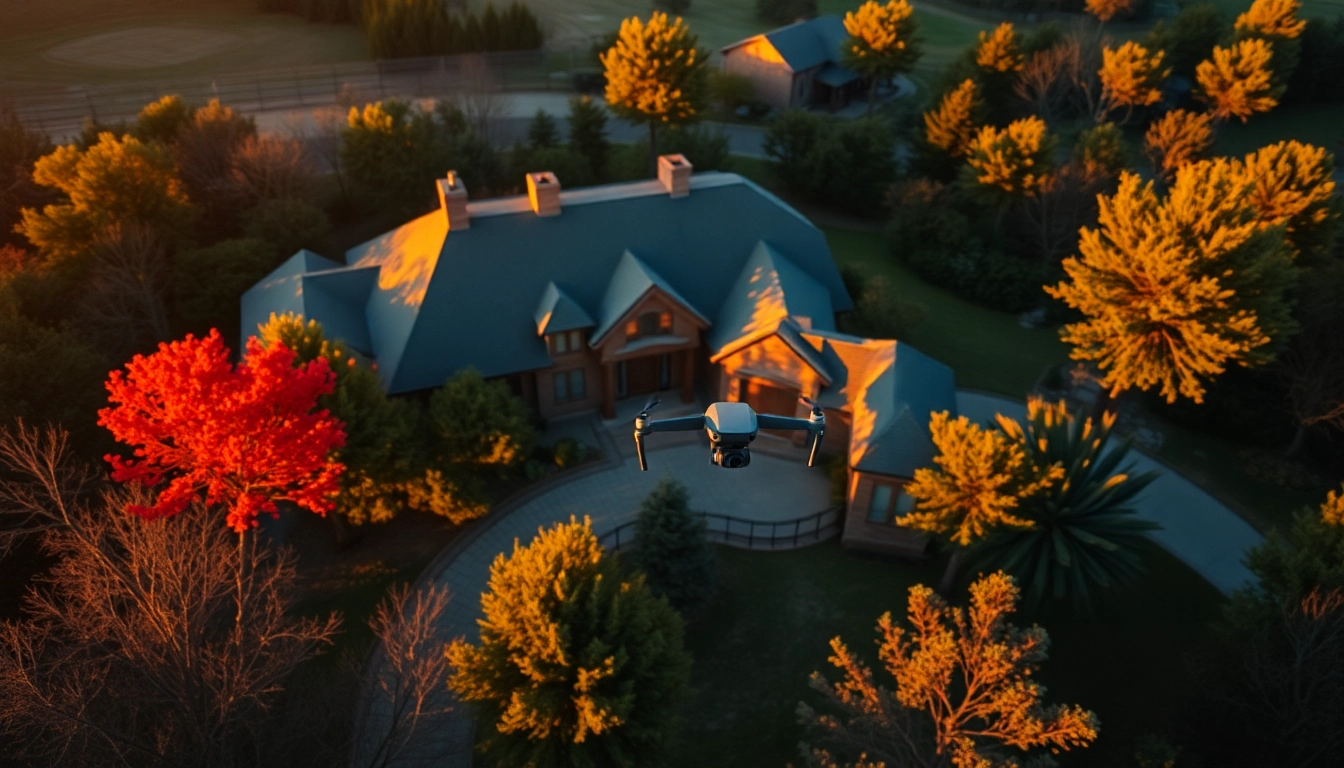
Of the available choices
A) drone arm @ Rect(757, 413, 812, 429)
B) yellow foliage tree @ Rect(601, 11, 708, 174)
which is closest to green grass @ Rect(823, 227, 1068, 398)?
yellow foliage tree @ Rect(601, 11, 708, 174)

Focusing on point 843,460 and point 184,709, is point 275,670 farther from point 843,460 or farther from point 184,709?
point 843,460

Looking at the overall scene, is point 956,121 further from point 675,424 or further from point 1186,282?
point 675,424

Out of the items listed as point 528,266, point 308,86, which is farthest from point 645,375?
point 308,86

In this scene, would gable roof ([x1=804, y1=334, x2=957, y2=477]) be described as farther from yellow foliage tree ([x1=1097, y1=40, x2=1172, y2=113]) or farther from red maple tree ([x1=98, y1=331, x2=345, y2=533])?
yellow foliage tree ([x1=1097, y1=40, x2=1172, y2=113])

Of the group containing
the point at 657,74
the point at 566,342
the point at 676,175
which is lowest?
the point at 566,342

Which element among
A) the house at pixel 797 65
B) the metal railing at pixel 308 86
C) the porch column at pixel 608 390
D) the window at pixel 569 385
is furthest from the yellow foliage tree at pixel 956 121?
the window at pixel 569 385

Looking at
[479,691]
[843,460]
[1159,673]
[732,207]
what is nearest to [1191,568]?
[1159,673]

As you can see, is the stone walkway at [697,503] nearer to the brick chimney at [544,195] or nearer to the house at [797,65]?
the brick chimney at [544,195]
